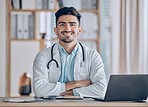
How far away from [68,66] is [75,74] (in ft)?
0.28

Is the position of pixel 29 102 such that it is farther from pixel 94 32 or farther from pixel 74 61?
pixel 94 32

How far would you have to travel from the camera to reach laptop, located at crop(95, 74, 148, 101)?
81.9 inches

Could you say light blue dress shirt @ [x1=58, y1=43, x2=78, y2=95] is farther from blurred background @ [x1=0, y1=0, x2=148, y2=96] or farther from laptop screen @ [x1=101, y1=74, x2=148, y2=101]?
blurred background @ [x1=0, y1=0, x2=148, y2=96]

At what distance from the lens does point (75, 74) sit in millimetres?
2828

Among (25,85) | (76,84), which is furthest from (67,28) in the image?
(25,85)

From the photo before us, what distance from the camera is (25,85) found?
15.7 ft

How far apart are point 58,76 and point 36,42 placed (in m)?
2.19

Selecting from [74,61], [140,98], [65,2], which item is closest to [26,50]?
[65,2]

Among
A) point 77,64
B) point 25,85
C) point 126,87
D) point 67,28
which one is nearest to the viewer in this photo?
point 126,87

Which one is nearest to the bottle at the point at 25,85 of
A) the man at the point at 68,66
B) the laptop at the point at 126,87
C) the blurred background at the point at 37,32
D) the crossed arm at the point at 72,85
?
the blurred background at the point at 37,32

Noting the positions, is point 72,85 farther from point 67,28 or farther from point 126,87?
point 126,87

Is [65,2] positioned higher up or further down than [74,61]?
higher up

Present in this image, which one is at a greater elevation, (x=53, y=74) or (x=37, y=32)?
(x=37, y=32)
